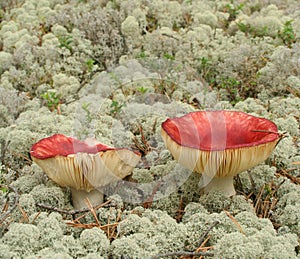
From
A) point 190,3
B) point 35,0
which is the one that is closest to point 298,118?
point 190,3

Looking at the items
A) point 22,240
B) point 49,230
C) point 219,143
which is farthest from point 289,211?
point 22,240

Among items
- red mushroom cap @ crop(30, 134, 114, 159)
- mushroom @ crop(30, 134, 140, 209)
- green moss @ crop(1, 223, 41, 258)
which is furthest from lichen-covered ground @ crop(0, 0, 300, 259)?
red mushroom cap @ crop(30, 134, 114, 159)

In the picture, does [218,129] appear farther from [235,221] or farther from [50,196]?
[50,196]

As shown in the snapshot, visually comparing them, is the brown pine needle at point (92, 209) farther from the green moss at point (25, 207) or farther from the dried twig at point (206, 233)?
the dried twig at point (206, 233)

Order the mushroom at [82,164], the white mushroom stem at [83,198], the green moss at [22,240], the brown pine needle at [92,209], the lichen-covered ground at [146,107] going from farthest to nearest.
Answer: the white mushroom stem at [83,198]
the brown pine needle at [92,209]
the mushroom at [82,164]
the lichen-covered ground at [146,107]
the green moss at [22,240]

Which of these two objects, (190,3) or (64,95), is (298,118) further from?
(190,3)

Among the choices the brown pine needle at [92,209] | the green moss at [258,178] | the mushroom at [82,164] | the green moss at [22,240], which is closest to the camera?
the green moss at [22,240]

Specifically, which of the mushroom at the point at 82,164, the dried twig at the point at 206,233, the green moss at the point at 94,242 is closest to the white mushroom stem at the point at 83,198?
the mushroom at the point at 82,164
